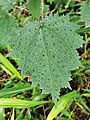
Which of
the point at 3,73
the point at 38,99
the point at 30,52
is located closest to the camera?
the point at 30,52

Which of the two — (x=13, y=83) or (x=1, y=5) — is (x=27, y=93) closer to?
(x=13, y=83)

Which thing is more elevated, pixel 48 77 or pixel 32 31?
A: pixel 32 31

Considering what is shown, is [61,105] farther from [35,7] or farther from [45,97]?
[35,7]

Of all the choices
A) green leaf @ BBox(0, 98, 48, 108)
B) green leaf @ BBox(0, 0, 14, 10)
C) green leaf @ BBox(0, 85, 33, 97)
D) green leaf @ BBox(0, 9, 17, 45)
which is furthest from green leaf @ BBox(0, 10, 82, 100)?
green leaf @ BBox(0, 85, 33, 97)

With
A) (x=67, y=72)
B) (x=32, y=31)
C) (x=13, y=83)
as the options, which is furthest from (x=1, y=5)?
(x=13, y=83)

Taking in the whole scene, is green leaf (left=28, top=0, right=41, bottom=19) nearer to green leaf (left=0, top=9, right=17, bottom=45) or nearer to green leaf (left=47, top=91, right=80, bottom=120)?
green leaf (left=0, top=9, right=17, bottom=45)

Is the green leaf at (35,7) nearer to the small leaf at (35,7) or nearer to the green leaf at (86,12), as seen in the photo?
the small leaf at (35,7)

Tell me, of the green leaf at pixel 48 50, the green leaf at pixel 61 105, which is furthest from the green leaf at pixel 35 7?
the green leaf at pixel 61 105

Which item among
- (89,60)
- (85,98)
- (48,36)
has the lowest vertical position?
(85,98)
